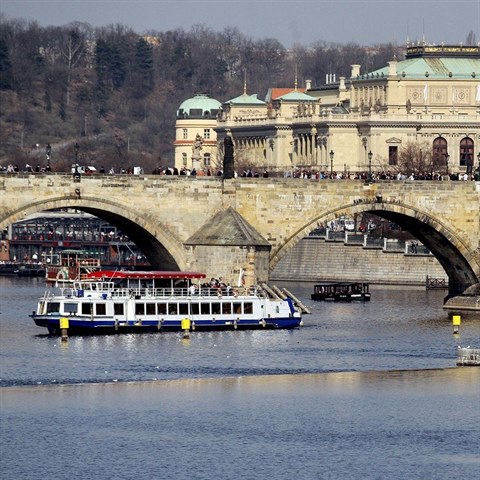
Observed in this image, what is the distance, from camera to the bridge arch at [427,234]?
325 feet

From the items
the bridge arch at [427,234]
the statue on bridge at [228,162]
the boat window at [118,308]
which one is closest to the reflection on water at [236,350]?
the boat window at [118,308]

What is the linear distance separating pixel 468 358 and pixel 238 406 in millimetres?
11657

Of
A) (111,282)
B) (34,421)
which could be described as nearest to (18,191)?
(111,282)

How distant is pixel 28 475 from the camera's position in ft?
202

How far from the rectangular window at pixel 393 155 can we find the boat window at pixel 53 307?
91895 millimetres

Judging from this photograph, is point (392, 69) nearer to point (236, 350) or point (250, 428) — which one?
point (236, 350)

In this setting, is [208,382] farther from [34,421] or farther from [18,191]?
[18,191]

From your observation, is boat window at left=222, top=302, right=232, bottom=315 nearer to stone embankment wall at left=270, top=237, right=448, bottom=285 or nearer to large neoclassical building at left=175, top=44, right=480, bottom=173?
stone embankment wall at left=270, top=237, right=448, bottom=285

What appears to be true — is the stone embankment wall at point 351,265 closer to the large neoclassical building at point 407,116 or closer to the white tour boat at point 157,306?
the white tour boat at point 157,306

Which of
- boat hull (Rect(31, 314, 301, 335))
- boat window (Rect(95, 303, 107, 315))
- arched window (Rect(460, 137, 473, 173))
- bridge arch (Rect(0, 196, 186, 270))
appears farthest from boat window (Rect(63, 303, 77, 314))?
arched window (Rect(460, 137, 473, 173))

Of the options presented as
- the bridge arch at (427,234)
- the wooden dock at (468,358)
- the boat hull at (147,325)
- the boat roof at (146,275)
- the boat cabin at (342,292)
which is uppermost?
the bridge arch at (427,234)

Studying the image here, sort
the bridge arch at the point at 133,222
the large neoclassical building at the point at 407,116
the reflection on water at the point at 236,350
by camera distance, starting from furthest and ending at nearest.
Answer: the large neoclassical building at the point at 407,116 → the bridge arch at the point at 133,222 → the reflection on water at the point at 236,350

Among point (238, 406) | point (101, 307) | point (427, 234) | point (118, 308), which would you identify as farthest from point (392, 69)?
point (238, 406)

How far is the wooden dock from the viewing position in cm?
7956
